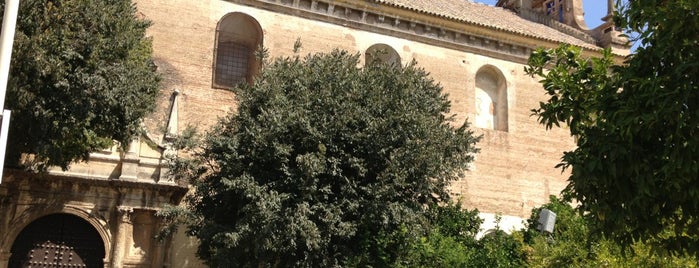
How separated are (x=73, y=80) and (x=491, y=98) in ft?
51.8

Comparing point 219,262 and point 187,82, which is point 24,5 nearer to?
point 219,262

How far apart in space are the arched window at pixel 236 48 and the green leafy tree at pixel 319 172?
507 cm

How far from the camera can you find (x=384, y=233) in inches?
578

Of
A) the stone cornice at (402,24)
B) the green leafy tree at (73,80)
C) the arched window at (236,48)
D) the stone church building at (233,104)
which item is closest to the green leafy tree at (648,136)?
the green leafy tree at (73,80)

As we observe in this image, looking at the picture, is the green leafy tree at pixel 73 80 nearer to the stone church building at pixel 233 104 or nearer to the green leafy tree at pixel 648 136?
the stone church building at pixel 233 104

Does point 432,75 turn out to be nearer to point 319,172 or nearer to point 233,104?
point 233,104

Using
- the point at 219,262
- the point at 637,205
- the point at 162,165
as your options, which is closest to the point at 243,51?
the point at 162,165

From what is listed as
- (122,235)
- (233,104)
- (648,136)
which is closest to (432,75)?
(233,104)

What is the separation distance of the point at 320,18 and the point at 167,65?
16.4 feet

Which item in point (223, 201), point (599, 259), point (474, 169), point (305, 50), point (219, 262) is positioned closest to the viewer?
point (599, 259)

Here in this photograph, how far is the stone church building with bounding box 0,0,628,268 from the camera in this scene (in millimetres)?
16469

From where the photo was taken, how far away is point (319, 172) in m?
14.0

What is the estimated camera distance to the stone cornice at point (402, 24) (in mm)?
21825

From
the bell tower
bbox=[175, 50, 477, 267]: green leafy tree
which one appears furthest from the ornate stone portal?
the bell tower
